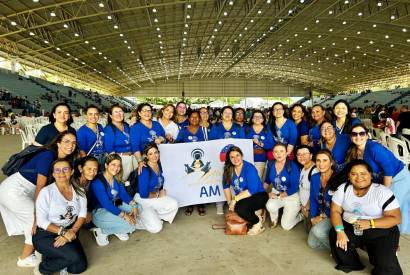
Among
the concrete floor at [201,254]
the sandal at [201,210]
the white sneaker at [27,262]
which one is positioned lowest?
the concrete floor at [201,254]

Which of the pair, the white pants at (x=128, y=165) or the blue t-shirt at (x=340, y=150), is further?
the white pants at (x=128, y=165)

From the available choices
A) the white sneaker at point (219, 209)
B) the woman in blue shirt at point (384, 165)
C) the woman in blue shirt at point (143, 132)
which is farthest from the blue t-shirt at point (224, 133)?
the woman in blue shirt at point (384, 165)

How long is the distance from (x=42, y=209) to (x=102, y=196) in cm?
69

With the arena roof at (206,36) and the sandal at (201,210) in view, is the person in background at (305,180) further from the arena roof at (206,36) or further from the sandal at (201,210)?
the arena roof at (206,36)

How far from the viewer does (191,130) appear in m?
4.57

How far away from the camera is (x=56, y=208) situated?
2.69 m

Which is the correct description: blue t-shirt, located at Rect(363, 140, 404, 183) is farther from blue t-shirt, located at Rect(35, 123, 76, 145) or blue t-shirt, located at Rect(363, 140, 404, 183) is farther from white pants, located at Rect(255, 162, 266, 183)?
blue t-shirt, located at Rect(35, 123, 76, 145)

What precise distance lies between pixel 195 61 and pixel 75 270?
36.2 meters

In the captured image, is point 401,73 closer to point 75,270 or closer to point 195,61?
point 195,61

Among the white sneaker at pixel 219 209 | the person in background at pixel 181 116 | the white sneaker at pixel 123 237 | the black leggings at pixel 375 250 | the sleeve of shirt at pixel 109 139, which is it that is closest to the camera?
the black leggings at pixel 375 250

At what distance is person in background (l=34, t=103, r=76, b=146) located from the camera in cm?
314

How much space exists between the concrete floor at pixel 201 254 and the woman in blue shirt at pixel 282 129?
47.8 inches

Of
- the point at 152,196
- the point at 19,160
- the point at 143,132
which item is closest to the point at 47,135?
the point at 19,160

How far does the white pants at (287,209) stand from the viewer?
359cm
